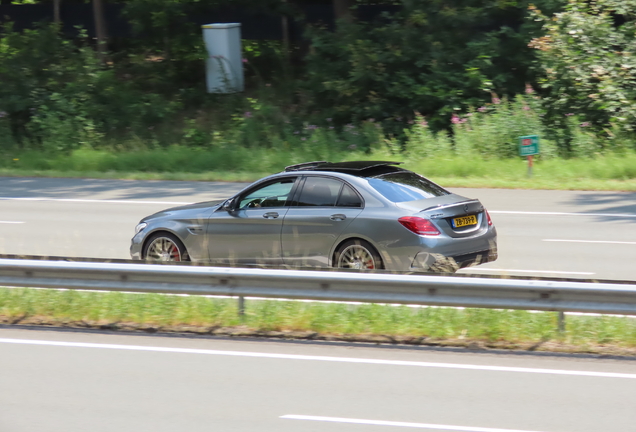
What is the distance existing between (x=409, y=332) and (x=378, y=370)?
42.8 inches

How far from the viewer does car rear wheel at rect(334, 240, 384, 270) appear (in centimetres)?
980

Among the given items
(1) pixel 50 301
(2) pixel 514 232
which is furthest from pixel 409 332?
(2) pixel 514 232

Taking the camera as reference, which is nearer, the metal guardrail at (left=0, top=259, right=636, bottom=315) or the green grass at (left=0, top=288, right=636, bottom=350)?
the metal guardrail at (left=0, top=259, right=636, bottom=315)

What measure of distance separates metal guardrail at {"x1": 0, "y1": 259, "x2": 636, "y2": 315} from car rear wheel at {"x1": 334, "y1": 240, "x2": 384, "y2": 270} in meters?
1.76

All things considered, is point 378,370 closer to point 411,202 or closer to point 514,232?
point 411,202

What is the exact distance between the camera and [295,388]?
21.5 feet

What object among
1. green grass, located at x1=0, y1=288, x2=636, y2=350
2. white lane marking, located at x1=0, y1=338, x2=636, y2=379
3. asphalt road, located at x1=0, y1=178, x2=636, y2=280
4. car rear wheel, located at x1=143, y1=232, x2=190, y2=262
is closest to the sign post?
asphalt road, located at x1=0, y1=178, x2=636, y2=280

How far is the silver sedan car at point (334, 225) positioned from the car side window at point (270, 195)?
1 cm

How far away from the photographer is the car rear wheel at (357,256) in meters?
9.80

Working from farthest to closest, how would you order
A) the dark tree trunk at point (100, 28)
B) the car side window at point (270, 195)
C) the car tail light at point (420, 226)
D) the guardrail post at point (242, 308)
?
the dark tree trunk at point (100, 28), the car side window at point (270, 195), the car tail light at point (420, 226), the guardrail post at point (242, 308)

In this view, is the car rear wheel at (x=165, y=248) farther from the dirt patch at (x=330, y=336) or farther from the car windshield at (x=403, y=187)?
the car windshield at (x=403, y=187)

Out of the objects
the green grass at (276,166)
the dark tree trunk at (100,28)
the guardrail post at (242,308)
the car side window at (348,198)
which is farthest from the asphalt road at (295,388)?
the dark tree trunk at (100,28)

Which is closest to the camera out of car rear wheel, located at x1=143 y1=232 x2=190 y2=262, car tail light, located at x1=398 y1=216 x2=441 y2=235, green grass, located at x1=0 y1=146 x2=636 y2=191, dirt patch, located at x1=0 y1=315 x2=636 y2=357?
dirt patch, located at x1=0 y1=315 x2=636 y2=357

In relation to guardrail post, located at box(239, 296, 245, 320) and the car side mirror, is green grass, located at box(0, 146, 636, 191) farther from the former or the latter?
guardrail post, located at box(239, 296, 245, 320)
